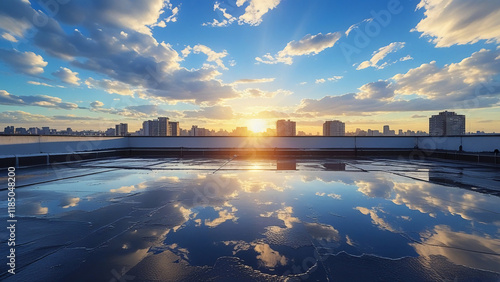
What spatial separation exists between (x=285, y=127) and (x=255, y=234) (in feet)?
189

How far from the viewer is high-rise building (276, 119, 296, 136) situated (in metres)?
59.7

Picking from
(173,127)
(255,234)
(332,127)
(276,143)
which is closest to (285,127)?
(332,127)

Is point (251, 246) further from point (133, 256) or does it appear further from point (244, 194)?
point (244, 194)

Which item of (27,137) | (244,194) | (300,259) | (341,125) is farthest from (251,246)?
(341,125)

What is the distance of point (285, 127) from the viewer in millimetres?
60781

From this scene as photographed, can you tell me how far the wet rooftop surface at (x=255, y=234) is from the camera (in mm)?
3146

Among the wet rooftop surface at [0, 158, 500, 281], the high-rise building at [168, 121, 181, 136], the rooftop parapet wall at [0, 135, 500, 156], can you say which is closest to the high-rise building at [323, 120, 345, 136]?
the rooftop parapet wall at [0, 135, 500, 156]

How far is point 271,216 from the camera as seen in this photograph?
17.5 feet

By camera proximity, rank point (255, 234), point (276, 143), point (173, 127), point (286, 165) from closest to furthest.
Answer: point (255, 234), point (286, 165), point (276, 143), point (173, 127)

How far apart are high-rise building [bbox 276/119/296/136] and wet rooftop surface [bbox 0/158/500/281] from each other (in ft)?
170

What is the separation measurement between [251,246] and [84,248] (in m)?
3.01

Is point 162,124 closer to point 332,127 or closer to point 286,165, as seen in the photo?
point 332,127

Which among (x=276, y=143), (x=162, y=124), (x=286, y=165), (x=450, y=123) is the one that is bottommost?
(x=286, y=165)

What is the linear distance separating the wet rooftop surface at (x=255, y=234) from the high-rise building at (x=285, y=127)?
51.9 m
